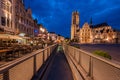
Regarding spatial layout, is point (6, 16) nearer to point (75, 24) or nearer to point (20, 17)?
point (20, 17)

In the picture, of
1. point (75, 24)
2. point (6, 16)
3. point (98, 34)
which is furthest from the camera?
point (75, 24)

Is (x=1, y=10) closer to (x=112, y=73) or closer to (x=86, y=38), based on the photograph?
(x=112, y=73)

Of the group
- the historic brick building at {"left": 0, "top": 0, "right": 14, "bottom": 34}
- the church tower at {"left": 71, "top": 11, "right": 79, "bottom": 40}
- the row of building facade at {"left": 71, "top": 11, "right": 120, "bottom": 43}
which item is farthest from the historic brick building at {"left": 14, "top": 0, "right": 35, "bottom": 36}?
the church tower at {"left": 71, "top": 11, "right": 79, "bottom": 40}

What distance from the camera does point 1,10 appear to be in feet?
90.3

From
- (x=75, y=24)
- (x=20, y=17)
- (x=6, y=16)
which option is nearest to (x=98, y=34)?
(x=75, y=24)

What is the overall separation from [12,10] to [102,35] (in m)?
145

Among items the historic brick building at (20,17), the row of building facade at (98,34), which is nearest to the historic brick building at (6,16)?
the historic brick building at (20,17)

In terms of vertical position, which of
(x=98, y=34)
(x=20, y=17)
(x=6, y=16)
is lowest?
(x=6, y=16)

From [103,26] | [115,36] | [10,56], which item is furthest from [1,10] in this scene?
[103,26]

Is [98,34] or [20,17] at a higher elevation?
[98,34]

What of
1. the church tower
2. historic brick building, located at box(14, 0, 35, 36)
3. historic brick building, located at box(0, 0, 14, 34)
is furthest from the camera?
the church tower

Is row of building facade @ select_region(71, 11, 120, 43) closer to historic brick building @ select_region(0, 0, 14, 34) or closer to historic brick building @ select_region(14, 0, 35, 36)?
historic brick building @ select_region(14, 0, 35, 36)

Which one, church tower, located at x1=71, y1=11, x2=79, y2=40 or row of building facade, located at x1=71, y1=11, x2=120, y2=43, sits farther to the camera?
church tower, located at x1=71, y1=11, x2=79, y2=40

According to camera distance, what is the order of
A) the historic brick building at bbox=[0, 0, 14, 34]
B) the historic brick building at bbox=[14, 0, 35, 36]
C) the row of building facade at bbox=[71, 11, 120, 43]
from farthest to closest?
the row of building facade at bbox=[71, 11, 120, 43]
the historic brick building at bbox=[14, 0, 35, 36]
the historic brick building at bbox=[0, 0, 14, 34]
